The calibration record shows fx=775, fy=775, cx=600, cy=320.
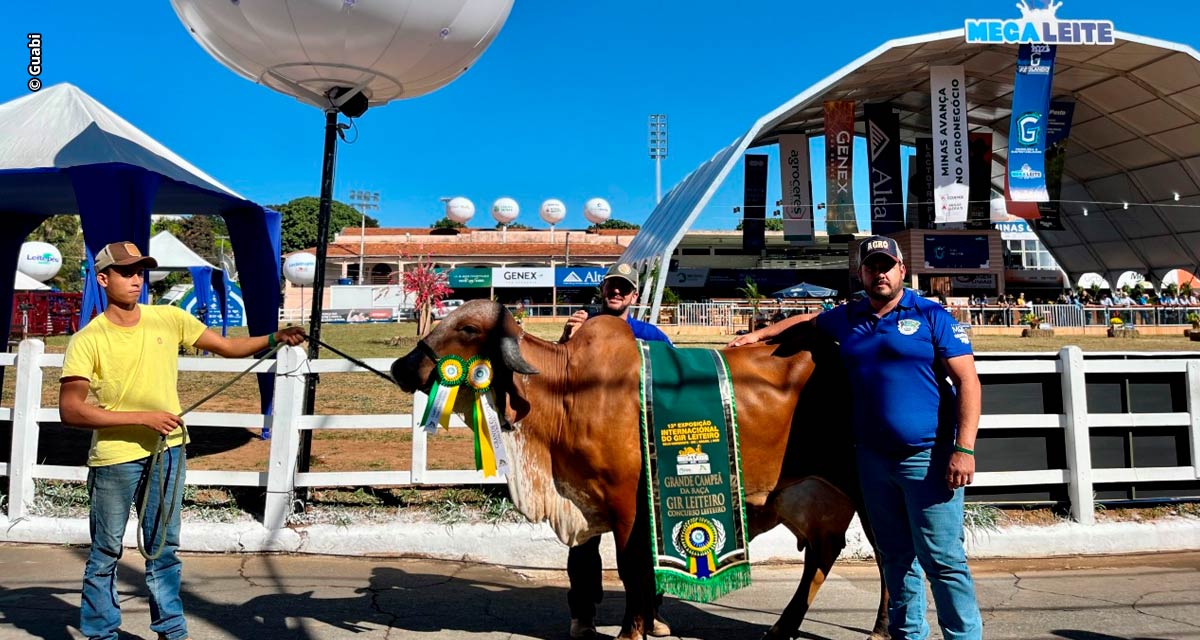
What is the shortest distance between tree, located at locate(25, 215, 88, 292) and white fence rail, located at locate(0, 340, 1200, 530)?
4709 centimetres

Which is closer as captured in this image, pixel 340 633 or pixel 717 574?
pixel 717 574

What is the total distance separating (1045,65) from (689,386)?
1226 inches

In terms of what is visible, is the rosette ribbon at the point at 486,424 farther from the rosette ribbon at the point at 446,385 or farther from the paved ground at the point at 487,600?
the paved ground at the point at 487,600

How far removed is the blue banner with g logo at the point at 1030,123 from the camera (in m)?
28.5

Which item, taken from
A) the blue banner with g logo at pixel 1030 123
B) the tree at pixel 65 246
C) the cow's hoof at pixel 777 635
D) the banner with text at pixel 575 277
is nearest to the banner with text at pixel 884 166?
the blue banner with g logo at pixel 1030 123

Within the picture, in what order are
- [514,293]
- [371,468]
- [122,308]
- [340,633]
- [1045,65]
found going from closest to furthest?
[122,308] → [340,633] → [371,468] → [1045,65] → [514,293]

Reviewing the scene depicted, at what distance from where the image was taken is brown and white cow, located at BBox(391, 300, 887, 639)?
3621 millimetres

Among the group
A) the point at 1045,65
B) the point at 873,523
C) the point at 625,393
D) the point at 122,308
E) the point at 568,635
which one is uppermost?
the point at 1045,65

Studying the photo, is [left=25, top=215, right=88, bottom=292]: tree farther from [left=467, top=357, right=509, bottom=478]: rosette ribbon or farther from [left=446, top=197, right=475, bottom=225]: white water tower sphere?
[left=467, top=357, right=509, bottom=478]: rosette ribbon

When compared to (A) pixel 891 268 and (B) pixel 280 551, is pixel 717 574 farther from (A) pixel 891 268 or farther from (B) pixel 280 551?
(B) pixel 280 551

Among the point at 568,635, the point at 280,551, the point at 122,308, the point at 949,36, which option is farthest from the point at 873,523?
the point at 949,36

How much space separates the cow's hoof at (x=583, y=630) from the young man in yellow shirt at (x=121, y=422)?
1.89 m

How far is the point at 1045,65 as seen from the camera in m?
28.6

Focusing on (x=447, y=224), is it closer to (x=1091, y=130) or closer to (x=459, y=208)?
(x=459, y=208)
